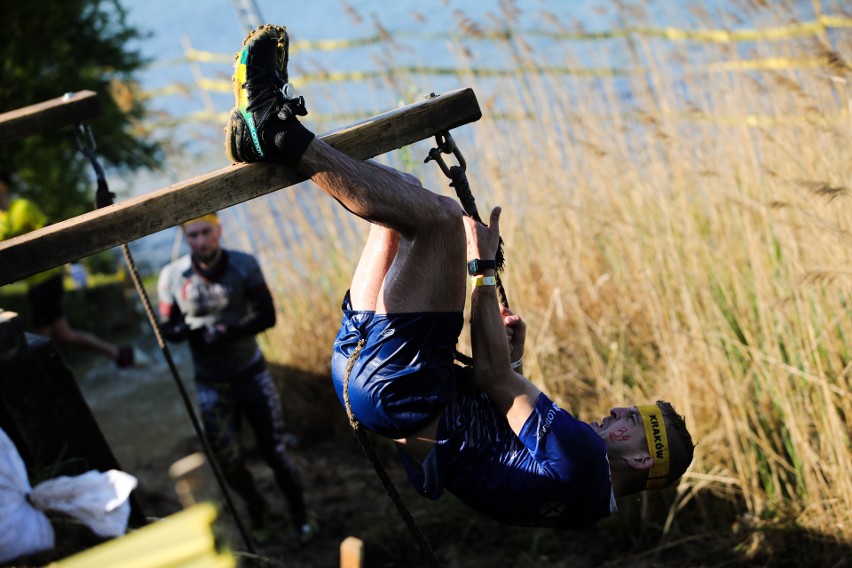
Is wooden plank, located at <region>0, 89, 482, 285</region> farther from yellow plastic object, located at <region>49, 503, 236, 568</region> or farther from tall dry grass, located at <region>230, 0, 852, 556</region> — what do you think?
tall dry grass, located at <region>230, 0, 852, 556</region>

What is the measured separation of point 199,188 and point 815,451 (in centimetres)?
286

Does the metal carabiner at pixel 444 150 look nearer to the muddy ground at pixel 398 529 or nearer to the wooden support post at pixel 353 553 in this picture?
the wooden support post at pixel 353 553

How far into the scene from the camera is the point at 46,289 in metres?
5.97

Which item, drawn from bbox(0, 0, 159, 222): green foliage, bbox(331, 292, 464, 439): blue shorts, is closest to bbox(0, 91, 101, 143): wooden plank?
bbox(331, 292, 464, 439): blue shorts

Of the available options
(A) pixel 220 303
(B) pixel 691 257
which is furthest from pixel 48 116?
(B) pixel 691 257

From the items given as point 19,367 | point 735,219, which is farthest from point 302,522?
point 735,219

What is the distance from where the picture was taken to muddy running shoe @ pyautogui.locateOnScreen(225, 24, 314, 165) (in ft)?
7.19

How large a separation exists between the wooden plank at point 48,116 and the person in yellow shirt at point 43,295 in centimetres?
167

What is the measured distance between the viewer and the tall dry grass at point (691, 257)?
370cm

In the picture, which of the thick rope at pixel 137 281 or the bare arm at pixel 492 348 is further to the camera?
the thick rope at pixel 137 281

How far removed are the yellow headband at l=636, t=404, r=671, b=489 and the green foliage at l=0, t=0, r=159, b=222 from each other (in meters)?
5.48

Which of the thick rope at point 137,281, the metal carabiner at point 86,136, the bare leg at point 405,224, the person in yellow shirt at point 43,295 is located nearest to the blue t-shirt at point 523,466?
the bare leg at point 405,224

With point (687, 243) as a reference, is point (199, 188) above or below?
above

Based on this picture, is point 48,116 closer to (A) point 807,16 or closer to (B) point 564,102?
(B) point 564,102
